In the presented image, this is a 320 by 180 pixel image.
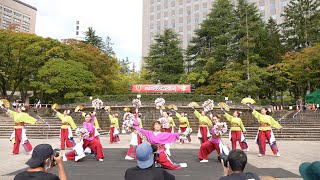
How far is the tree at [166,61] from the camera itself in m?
42.7

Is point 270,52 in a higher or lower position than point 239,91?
higher

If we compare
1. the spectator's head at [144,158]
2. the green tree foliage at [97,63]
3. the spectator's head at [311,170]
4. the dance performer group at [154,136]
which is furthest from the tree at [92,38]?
the spectator's head at [311,170]

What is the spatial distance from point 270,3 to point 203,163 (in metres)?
71.3

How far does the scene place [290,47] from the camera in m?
41.8

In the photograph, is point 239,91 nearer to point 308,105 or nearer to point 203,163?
point 308,105

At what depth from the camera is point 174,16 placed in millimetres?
85625

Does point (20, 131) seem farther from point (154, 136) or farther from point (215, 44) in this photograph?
point (215, 44)

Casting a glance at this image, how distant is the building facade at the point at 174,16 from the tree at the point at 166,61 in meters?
38.0

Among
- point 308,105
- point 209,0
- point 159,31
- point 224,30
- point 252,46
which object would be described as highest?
point 209,0

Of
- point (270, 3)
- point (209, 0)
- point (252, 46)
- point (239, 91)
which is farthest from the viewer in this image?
point (209, 0)

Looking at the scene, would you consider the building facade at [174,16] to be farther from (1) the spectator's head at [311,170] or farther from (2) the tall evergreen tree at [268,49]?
(1) the spectator's head at [311,170]

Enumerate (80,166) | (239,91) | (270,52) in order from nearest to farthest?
(80,166)
(239,91)
(270,52)

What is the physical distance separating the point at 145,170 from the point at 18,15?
102489 millimetres

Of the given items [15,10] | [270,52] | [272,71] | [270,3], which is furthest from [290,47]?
[15,10]
